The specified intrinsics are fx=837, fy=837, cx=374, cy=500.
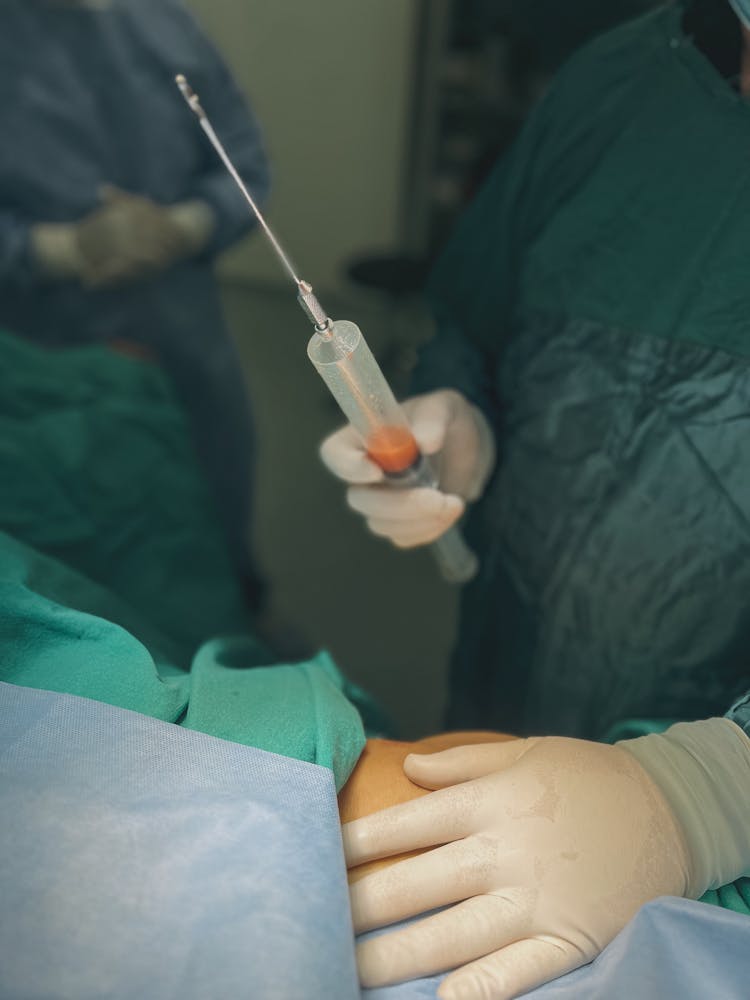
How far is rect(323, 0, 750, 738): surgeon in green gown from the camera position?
90 centimetres

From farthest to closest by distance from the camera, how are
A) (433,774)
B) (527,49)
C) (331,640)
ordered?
1. (527,49)
2. (331,640)
3. (433,774)

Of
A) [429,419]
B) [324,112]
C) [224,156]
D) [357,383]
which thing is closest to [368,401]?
[357,383]

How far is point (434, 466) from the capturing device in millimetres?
1157

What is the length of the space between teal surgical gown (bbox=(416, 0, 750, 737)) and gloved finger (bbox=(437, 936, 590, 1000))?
1.29ft

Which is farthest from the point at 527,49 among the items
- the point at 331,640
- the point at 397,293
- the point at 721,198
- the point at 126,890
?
the point at 126,890

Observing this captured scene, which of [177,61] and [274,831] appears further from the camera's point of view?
[177,61]

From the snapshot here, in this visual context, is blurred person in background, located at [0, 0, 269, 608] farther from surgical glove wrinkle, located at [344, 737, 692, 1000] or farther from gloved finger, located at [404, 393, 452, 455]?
surgical glove wrinkle, located at [344, 737, 692, 1000]

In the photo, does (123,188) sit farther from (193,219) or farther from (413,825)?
(413,825)

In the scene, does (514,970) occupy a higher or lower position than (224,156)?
lower

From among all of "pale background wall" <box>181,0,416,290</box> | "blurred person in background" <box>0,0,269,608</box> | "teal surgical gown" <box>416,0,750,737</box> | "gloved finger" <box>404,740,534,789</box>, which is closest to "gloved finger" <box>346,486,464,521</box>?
"teal surgical gown" <box>416,0,750,737</box>

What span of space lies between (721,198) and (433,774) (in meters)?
0.68

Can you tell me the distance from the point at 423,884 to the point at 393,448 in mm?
499

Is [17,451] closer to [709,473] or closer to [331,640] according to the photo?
[709,473]

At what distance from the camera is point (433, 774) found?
77 centimetres
